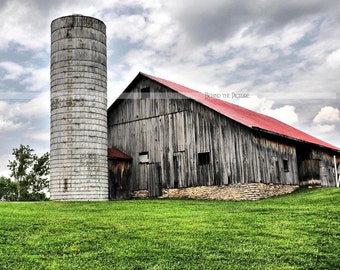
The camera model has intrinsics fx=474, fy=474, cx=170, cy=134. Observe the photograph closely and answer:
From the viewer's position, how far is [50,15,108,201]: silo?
78.5ft

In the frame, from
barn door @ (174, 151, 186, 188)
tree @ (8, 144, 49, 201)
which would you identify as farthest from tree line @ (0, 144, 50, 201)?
barn door @ (174, 151, 186, 188)

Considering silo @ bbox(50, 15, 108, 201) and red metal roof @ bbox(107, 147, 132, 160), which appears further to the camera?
red metal roof @ bbox(107, 147, 132, 160)

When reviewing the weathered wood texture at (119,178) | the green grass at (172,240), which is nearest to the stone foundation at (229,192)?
the weathered wood texture at (119,178)

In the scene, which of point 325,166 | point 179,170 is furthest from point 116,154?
point 325,166

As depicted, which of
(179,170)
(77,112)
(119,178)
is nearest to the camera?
(77,112)

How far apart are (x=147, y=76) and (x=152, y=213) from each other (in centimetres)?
1260

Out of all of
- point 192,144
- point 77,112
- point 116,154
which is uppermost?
point 77,112

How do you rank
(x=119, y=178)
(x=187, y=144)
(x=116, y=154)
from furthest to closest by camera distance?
1. (x=116, y=154)
2. (x=119, y=178)
3. (x=187, y=144)

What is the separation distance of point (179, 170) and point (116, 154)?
13.2 feet

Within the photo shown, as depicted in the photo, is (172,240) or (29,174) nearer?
(172,240)

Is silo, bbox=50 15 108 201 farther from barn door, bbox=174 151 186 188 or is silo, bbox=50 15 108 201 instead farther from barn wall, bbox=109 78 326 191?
barn door, bbox=174 151 186 188

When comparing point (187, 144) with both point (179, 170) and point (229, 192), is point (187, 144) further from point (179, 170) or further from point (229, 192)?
point (229, 192)

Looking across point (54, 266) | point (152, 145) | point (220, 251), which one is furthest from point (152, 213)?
point (152, 145)

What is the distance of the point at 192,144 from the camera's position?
25797mm
